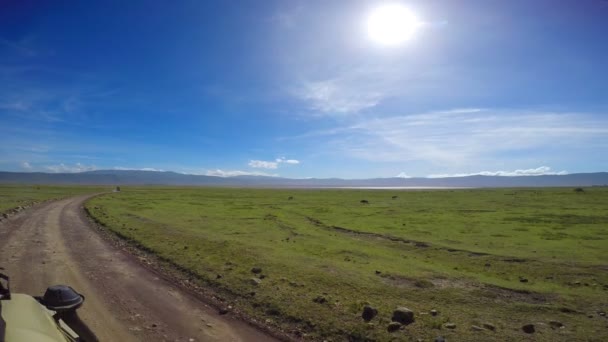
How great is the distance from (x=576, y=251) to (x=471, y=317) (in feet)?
50.6

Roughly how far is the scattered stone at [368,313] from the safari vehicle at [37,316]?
7.81 metres

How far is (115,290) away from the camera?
1283cm

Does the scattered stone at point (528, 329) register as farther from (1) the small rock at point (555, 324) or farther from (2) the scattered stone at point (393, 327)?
(2) the scattered stone at point (393, 327)

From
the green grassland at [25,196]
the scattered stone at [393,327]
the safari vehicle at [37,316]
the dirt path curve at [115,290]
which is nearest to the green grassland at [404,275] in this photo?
the scattered stone at [393,327]

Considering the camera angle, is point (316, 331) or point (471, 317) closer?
point (316, 331)

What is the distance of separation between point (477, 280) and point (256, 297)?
10.1 m

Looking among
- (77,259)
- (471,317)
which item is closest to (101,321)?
(77,259)

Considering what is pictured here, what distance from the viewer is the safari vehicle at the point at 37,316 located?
3.85m

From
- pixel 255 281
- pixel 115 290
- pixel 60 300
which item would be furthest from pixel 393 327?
pixel 115 290

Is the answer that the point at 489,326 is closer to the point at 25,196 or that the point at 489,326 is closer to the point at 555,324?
the point at 555,324

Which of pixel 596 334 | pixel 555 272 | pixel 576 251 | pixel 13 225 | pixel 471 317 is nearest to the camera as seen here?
pixel 596 334

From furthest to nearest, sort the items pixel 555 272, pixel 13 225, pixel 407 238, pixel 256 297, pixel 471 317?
pixel 13 225
pixel 407 238
pixel 555 272
pixel 256 297
pixel 471 317

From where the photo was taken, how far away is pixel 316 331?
1022 cm

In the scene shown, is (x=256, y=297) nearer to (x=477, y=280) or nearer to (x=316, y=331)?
(x=316, y=331)
